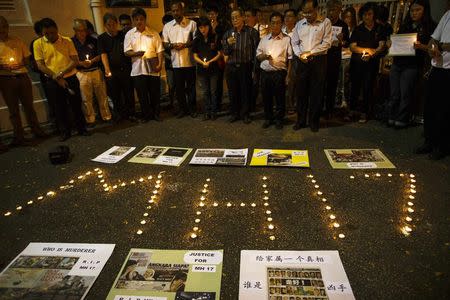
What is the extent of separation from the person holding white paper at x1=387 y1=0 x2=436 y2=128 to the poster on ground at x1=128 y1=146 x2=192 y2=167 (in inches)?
120

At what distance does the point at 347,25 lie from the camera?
16.4ft

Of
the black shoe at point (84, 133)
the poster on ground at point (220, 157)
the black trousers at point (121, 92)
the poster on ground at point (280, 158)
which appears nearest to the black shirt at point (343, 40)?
the poster on ground at point (280, 158)

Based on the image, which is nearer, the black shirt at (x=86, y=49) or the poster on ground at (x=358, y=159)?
the poster on ground at (x=358, y=159)

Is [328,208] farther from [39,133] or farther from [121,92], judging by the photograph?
[39,133]

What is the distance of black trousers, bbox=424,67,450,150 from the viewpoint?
11.2ft

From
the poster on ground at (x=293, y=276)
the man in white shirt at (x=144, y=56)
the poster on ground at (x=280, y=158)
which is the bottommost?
the poster on ground at (x=280, y=158)

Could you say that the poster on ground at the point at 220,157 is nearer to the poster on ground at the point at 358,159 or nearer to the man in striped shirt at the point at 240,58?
the poster on ground at the point at 358,159

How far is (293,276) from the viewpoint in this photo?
1.95 meters

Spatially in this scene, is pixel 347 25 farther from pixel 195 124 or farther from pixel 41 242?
pixel 41 242

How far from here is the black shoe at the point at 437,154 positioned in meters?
3.53

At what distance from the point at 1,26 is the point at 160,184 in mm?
3150

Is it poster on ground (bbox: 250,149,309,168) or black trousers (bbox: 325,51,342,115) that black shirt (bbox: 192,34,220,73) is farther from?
poster on ground (bbox: 250,149,309,168)

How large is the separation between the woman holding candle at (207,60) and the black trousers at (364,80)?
7.11 feet

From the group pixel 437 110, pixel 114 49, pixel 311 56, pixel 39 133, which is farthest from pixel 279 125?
pixel 39 133
